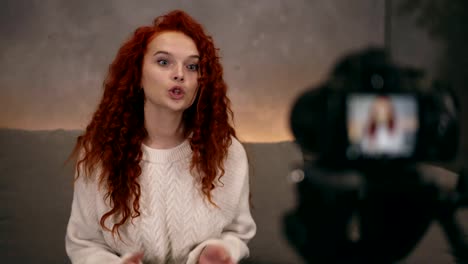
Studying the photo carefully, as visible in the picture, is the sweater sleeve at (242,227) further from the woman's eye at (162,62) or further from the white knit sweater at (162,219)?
the woman's eye at (162,62)

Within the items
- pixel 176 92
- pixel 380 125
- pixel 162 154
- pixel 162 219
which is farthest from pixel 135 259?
pixel 380 125

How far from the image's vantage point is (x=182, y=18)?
3.17 feet

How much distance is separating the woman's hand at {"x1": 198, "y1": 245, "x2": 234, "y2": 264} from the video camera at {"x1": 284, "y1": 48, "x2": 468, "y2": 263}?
17.2 inches

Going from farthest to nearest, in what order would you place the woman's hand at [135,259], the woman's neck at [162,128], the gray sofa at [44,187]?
1. the gray sofa at [44,187]
2. the woman's neck at [162,128]
3. the woman's hand at [135,259]

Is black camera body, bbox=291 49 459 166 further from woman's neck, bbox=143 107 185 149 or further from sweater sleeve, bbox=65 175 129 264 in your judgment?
sweater sleeve, bbox=65 175 129 264

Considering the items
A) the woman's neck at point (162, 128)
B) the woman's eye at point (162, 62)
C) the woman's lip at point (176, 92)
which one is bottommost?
the woman's neck at point (162, 128)

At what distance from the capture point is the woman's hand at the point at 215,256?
3.01ft

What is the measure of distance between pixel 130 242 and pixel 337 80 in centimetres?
68

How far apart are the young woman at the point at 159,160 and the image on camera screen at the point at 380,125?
0.41 m

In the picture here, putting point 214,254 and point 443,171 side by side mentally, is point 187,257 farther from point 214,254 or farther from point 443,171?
point 443,171

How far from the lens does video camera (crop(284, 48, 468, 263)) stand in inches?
51.1

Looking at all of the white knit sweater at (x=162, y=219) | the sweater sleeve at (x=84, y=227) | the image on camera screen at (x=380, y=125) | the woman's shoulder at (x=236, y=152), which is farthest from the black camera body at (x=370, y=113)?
the sweater sleeve at (x=84, y=227)

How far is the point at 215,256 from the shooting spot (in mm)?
918

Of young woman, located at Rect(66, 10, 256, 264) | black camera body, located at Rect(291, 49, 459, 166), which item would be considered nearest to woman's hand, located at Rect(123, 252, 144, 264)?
young woman, located at Rect(66, 10, 256, 264)
